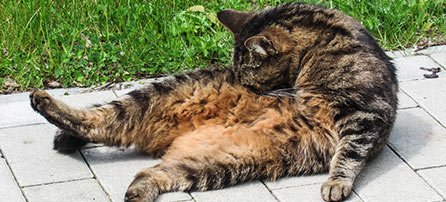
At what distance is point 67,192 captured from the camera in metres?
3.80

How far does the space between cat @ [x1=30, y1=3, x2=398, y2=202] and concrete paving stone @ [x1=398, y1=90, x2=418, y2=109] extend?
0.65m

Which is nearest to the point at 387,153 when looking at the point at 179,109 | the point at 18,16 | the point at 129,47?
the point at 179,109

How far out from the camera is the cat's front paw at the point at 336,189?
375 cm

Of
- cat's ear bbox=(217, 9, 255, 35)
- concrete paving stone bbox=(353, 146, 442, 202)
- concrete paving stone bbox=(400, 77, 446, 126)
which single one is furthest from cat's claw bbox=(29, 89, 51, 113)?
concrete paving stone bbox=(400, 77, 446, 126)

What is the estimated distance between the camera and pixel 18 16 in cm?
555

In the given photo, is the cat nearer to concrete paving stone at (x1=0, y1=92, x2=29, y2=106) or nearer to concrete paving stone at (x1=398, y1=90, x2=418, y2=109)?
concrete paving stone at (x1=398, y1=90, x2=418, y2=109)

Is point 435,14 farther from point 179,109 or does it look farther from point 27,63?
point 27,63

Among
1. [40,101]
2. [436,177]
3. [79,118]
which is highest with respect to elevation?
[40,101]

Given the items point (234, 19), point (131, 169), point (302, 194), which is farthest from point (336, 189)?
point (234, 19)

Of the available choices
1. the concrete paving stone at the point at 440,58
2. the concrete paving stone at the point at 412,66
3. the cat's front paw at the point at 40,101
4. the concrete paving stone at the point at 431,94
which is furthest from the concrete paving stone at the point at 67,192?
the concrete paving stone at the point at 440,58

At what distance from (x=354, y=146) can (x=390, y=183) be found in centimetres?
32

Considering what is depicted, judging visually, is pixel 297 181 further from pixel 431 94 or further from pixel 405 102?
pixel 431 94

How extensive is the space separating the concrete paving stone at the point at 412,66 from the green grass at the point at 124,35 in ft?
0.89

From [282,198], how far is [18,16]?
2.86m
